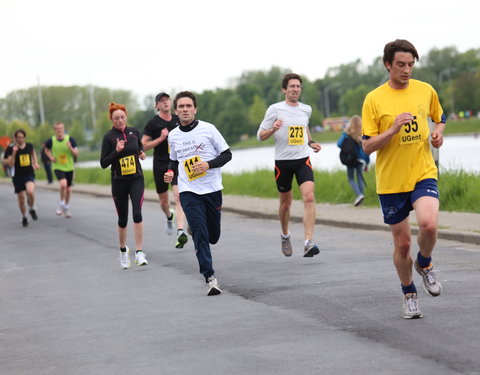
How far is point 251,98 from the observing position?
566 feet

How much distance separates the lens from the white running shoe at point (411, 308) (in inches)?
262

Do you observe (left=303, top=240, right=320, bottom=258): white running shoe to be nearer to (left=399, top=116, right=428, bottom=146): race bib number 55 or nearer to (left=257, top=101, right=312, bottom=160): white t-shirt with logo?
(left=257, top=101, right=312, bottom=160): white t-shirt with logo

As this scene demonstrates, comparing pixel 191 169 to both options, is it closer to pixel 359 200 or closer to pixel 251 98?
pixel 359 200

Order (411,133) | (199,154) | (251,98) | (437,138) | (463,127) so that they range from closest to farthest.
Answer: (411,133), (437,138), (199,154), (463,127), (251,98)

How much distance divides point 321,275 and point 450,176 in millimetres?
8194

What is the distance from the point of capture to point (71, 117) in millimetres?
175625

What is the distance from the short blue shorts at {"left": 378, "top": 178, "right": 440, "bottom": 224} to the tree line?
118349mm

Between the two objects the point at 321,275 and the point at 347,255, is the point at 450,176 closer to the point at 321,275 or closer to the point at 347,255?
the point at 347,255

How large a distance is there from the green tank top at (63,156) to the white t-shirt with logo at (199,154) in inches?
466

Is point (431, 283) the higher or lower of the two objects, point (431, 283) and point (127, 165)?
the lower

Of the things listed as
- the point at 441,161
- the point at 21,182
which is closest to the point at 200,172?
the point at 21,182

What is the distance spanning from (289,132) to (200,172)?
95.7 inches

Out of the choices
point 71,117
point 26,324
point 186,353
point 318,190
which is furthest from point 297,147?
point 71,117

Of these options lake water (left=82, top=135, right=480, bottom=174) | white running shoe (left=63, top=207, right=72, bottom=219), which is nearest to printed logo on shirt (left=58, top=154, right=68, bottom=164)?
white running shoe (left=63, top=207, right=72, bottom=219)
